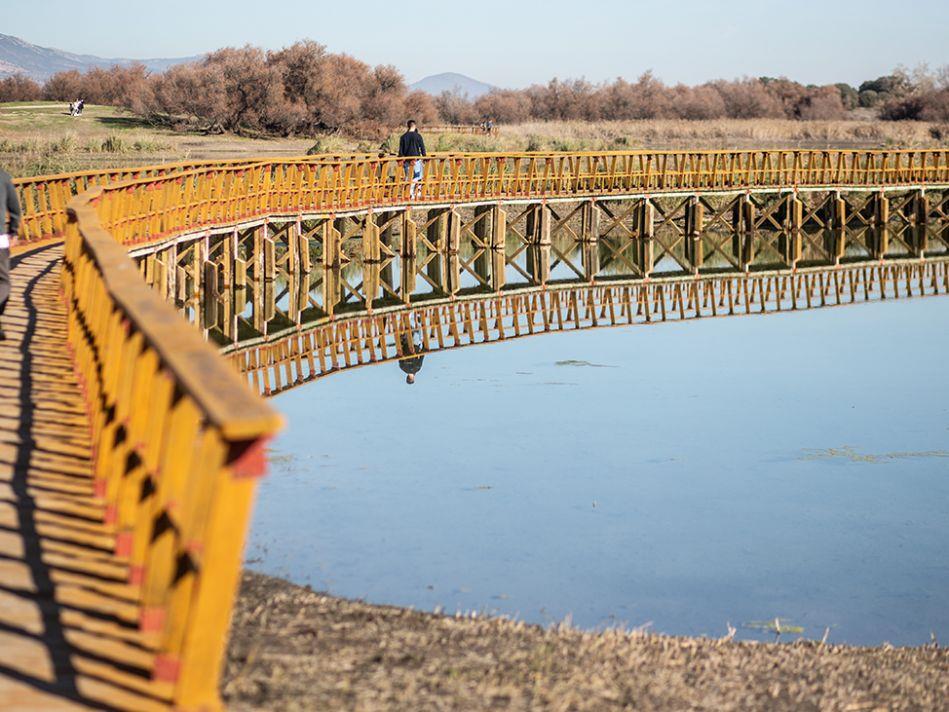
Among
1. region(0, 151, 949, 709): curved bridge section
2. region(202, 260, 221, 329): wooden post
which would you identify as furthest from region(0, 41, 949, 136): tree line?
region(202, 260, 221, 329): wooden post

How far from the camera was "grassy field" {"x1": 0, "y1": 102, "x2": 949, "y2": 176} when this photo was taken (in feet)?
162

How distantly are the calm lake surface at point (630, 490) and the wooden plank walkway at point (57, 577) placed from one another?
9.30 feet

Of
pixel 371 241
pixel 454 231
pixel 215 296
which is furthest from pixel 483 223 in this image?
pixel 215 296

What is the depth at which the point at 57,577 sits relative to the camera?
217 inches

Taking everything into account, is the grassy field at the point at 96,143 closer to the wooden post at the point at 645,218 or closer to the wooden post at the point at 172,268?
the wooden post at the point at 645,218

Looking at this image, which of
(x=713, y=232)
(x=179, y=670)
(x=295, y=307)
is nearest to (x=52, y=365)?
(x=179, y=670)

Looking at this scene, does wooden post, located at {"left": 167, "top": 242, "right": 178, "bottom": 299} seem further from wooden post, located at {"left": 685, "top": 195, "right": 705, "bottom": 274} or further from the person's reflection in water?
wooden post, located at {"left": 685, "top": 195, "right": 705, "bottom": 274}

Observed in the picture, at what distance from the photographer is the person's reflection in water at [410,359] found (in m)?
21.7

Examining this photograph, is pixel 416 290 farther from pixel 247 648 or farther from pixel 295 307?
pixel 247 648

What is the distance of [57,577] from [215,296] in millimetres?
20596

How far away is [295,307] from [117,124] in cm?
4693

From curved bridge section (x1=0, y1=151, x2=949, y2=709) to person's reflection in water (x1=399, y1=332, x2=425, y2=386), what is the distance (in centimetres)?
30

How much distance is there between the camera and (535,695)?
6473 mm

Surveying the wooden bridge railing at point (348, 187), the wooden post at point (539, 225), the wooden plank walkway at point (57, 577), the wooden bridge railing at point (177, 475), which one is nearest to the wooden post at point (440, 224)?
the wooden bridge railing at point (348, 187)
